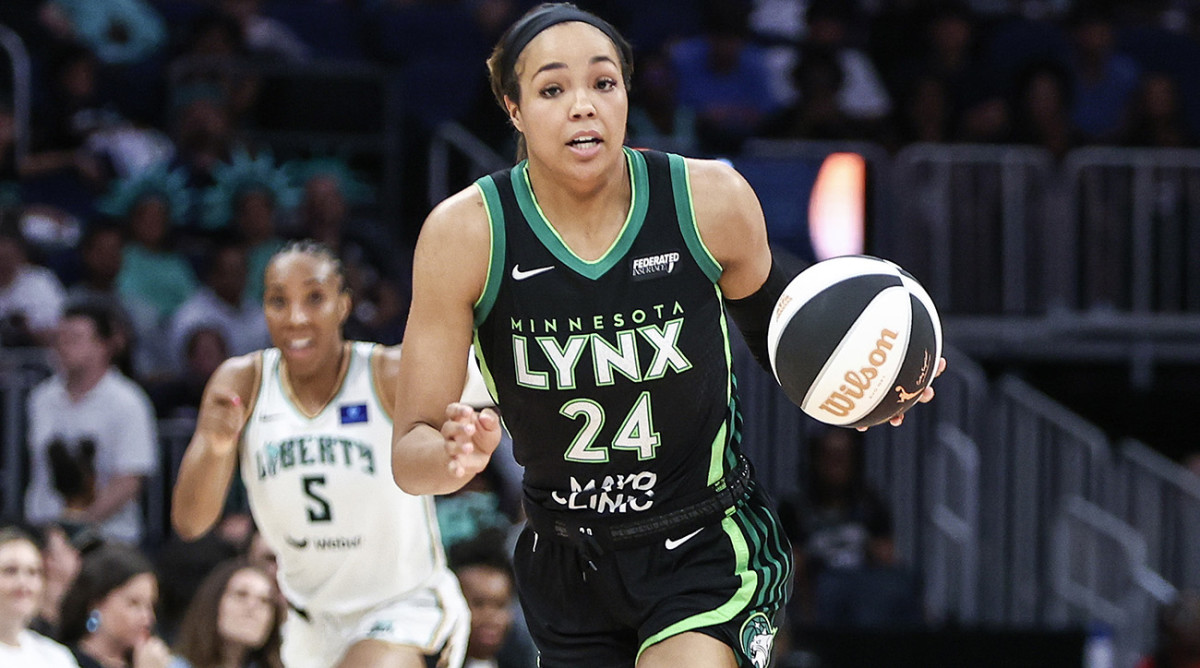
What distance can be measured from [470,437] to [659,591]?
0.72 meters

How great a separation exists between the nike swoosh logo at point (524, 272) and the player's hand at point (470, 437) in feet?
1.46

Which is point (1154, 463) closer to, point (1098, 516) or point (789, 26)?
point (1098, 516)

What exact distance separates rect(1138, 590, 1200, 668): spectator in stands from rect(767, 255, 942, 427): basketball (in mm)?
5773

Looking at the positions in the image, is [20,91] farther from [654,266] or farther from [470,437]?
[470,437]

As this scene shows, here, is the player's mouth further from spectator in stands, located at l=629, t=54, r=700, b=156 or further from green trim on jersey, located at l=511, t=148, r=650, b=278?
spectator in stands, located at l=629, t=54, r=700, b=156

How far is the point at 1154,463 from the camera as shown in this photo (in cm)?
1098

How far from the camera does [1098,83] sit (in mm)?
12609

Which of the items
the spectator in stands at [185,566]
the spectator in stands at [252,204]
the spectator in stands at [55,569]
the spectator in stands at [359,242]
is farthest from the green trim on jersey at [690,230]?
the spectator in stands at [252,204]

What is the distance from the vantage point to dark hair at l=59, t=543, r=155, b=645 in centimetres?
702

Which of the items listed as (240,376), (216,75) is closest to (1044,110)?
(216,75)

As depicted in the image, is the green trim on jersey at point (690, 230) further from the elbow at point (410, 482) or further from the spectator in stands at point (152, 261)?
the spectator in stands at point (152, 261)

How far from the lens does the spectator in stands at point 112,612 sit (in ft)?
23.0

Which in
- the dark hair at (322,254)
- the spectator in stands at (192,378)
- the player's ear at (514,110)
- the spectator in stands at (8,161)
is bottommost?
the spectator in stands at (192,378)

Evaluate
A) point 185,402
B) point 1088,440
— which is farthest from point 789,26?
point 185,402
